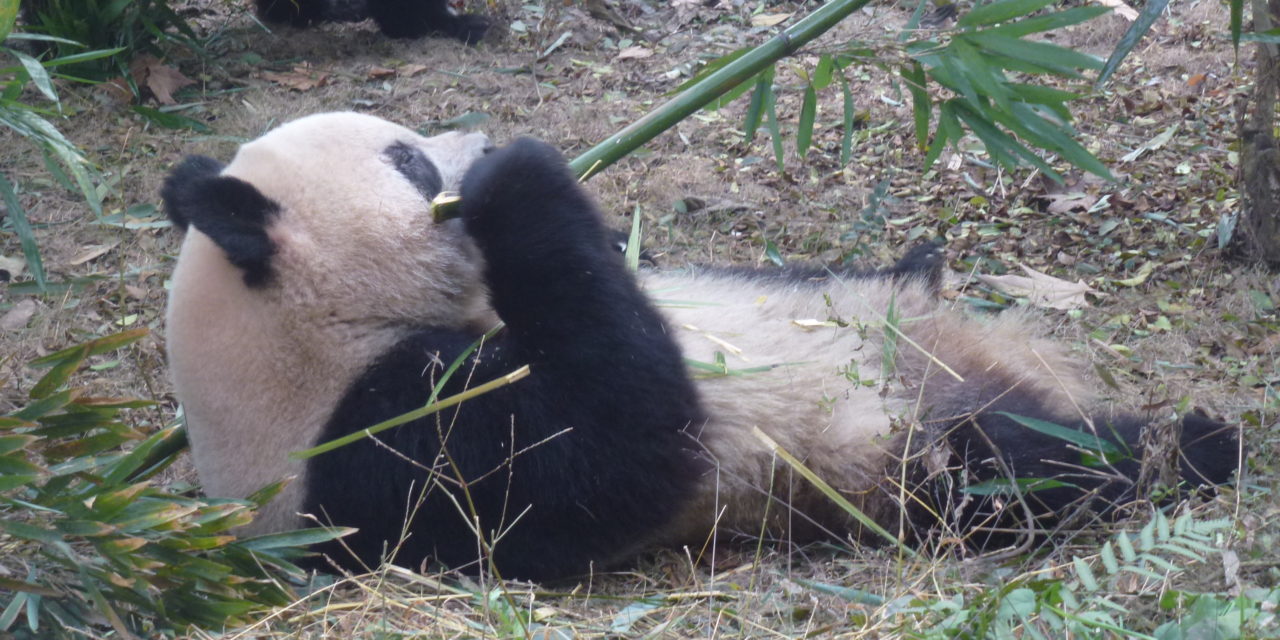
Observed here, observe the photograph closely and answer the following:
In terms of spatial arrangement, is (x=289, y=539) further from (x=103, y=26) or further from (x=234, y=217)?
(x=103, y=26)

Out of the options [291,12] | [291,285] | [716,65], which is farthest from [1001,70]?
[291,12]

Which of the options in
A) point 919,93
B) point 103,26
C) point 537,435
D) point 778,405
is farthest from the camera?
point 103,26

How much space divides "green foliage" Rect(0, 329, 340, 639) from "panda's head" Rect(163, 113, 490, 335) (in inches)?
15.7

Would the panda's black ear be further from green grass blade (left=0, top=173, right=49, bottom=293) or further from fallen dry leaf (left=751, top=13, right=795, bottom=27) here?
fallen dry leaf (left=751, top=13, right=795, bottom=27)

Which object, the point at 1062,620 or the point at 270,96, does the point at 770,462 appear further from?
the point at 270,96

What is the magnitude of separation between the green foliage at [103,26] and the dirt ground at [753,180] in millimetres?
159

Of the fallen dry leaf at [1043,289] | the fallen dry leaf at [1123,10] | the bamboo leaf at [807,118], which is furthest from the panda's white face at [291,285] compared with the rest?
the fallen dry leaf at [1123,10]

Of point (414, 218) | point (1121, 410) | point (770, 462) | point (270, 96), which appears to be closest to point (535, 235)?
point (414, 218)

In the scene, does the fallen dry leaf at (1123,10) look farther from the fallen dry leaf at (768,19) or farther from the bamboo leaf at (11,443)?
the bamboo leaf at (11,443)

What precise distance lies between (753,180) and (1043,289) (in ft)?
4.74

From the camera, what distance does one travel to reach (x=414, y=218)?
260cm

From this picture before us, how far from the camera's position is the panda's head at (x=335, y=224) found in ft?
7.86

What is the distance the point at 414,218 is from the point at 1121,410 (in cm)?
195

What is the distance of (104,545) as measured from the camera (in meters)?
1.91
